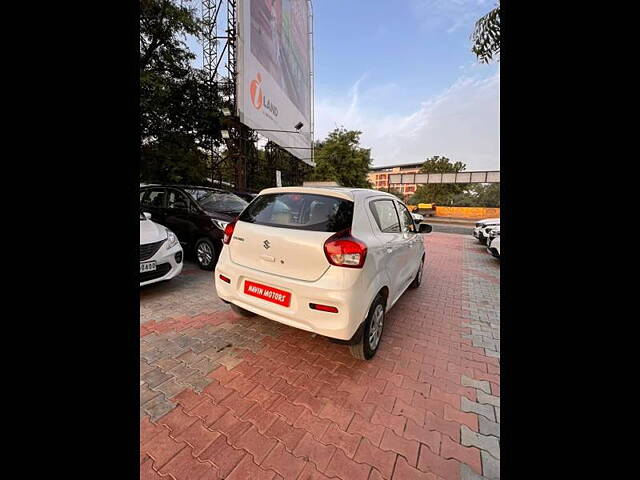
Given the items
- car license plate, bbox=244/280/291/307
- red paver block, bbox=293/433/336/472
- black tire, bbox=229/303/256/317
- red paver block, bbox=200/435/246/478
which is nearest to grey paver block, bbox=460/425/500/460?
red paver block, bbox=293/433/336/472

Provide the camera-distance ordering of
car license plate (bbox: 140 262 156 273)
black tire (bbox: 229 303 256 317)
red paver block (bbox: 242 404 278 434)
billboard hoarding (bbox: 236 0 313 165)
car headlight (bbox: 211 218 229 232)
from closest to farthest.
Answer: red paver block (bbox: 242 404 278 434) < black tire (bbox: 229 303 256 317) < car license plate (bbox: 140 262 156 273) < car headlight (bbox: 211 218 229 232) < billboard hoarding (bbox: 236 0 313 165)

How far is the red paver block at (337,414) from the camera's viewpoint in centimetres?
196

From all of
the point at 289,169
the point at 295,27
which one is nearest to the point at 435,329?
the point at 295,27

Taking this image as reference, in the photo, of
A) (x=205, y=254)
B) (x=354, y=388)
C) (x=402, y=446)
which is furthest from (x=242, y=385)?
(x=205, y=254)

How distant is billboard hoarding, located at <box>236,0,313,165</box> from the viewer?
29.3 ft

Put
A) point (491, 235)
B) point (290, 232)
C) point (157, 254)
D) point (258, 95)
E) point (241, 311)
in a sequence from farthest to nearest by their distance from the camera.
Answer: point (258, 95) < point (491, 235) < point (157, 254) < point (241, 311) < point (290, 232)

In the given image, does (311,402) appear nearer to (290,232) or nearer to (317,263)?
(317,263)

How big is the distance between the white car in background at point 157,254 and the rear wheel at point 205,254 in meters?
0.90

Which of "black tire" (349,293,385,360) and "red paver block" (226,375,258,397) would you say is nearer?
"red paver block" (226,375,258,397)

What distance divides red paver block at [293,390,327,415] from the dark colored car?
3.42m

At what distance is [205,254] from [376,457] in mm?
4479

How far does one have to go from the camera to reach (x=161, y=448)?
5.67ft

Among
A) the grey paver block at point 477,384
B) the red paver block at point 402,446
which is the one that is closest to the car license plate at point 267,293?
the red paver block at point 402,446

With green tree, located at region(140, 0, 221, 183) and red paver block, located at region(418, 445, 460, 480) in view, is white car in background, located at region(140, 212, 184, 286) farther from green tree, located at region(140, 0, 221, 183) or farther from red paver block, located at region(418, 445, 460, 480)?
green tree, located at region(140, 0, 221, 183)
